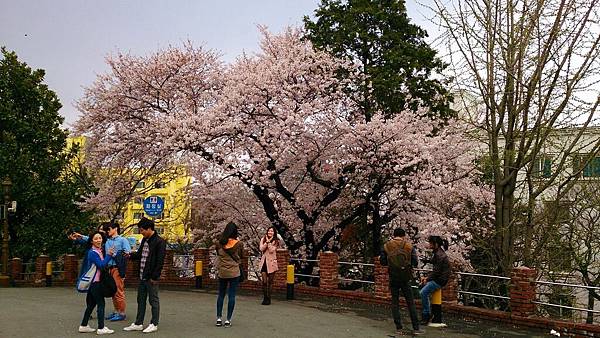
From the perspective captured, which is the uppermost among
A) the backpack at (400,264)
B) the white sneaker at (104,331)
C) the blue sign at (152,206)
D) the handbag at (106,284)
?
the blue sign at (152,206)

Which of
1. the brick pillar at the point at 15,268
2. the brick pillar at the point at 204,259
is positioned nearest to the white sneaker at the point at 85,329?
the brick pillar at the point at 204,259

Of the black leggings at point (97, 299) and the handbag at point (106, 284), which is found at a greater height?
the handbag at point (106, 284)

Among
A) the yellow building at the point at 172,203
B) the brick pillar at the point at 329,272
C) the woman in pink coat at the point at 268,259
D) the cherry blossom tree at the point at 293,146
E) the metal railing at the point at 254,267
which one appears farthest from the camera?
the yellow building at the point at 172,203

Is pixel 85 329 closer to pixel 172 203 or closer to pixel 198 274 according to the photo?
pixel 198 274

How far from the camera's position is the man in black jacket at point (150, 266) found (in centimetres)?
976

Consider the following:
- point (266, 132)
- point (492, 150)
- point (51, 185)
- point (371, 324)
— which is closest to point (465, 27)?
point (492, 150)

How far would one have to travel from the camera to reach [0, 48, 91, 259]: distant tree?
28.2 metres

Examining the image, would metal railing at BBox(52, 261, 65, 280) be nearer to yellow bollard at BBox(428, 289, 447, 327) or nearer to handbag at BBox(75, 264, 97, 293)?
handbag at BBox(75, 264, 97, 293)

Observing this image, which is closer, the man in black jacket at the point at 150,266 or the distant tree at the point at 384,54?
the man in black jacket at the point at 150,266

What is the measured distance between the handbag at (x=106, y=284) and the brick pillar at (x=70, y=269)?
14434 millimetres

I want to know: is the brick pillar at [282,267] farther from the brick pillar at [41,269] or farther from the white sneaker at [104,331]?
the brick pillar at [41,269]

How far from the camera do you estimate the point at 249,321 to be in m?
11.5

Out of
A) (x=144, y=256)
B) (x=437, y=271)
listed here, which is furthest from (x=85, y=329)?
(x=437, y=271)

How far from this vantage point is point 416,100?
20188mm
